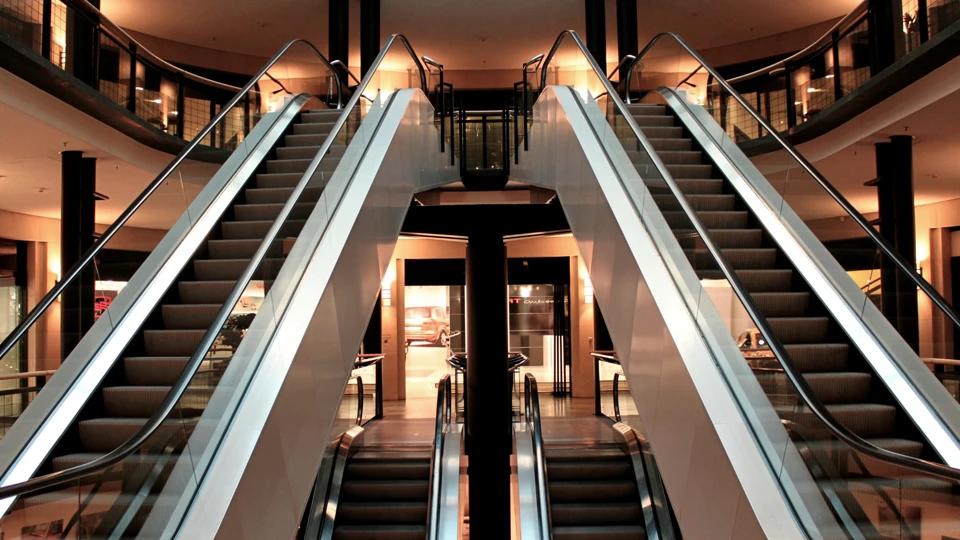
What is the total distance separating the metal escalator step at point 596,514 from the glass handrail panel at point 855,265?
537 centimetres

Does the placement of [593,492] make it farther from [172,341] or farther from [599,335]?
[599,335]

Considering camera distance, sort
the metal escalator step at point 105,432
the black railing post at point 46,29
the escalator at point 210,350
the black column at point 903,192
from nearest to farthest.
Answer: the escalator at point 210,350, the metal escalator step at point 105,432, the black railing post at point 46,29, the black column at point 903,192

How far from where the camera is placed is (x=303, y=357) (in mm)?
4773

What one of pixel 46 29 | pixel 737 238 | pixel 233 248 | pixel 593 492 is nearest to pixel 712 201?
pixel 737 238

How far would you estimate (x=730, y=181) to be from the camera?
703cm

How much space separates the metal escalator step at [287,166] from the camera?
304 inches

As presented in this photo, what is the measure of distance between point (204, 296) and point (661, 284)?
3.37 metres

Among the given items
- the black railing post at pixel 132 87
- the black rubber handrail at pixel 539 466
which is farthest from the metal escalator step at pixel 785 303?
the black railing post at pixel 132 87

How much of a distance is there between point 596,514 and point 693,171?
521 centimetres

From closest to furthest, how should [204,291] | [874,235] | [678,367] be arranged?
[678,367]
[874,235]
[204,291]

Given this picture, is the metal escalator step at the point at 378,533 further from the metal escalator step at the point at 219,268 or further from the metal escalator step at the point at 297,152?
the metal escalator step at the point at 219,268

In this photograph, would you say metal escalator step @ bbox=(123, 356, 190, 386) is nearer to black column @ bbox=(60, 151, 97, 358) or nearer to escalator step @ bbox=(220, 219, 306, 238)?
escalator step @ bbox=(220, 219, 306, 238)

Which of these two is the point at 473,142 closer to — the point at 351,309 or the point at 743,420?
the point at 351,309

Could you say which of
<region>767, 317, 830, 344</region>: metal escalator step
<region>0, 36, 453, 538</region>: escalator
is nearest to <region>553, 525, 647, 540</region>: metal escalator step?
<region>0, 36, 453, 538</region>: escalator
